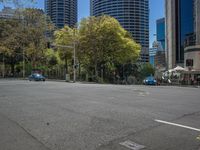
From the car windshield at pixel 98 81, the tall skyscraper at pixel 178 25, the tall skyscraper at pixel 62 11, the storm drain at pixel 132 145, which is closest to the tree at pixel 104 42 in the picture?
the car windshield at pixel 98 81

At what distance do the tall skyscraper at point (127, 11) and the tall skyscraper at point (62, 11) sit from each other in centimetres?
538

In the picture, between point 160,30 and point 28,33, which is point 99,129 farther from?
point 160,30

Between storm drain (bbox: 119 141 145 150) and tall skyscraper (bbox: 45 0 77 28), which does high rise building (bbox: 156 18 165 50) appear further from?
storm drain (bbox: 119 141 145 150)

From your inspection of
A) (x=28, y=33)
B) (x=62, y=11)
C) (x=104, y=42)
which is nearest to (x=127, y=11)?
(x=62, y=11)

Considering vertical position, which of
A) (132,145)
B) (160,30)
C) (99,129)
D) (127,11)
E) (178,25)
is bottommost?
(132,145)

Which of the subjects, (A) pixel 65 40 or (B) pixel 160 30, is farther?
(B) pixel 160 30

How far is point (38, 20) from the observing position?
80.6 metres

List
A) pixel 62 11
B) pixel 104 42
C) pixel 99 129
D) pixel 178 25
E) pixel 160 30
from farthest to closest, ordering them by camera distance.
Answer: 1. pixel 160 30
2. pixel 62 11
3. pixel 178 25
4. pixel 104 42
5. pixel 99 129

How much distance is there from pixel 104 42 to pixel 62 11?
39.8 m

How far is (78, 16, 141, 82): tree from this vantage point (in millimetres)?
65375

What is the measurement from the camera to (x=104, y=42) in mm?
65750

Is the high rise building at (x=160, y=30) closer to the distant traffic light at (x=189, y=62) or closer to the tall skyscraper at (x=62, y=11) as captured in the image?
the tall skyscraper at (x=62, y=11)

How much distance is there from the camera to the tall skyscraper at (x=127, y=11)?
320 ft

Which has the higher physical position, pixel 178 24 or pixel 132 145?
pixel 178 24
